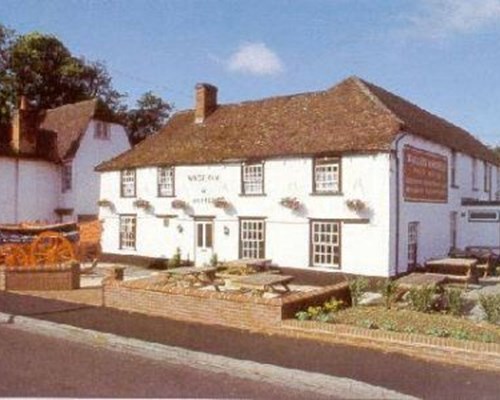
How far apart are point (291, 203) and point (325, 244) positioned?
1.99 meters

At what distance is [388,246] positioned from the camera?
18375mm

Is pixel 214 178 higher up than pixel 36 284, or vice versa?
pixel 214 178

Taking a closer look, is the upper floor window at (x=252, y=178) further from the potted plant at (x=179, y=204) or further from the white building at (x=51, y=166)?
the white building at (x=51, y=166)

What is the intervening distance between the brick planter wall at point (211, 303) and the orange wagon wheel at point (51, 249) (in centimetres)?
821

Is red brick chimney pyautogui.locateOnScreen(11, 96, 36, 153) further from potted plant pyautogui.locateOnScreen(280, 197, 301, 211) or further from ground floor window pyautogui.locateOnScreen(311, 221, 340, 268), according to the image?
ground floor window pyautogui.locateOnScreen(311, 221, 340, 268)

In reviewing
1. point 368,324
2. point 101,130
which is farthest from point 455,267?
point 101,130

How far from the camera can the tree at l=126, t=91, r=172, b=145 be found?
54.2 metres

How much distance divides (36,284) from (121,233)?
10.2 metres

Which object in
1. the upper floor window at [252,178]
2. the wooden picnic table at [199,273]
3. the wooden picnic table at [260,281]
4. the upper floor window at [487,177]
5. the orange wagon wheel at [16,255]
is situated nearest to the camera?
the wooden picnic table at [260,281]

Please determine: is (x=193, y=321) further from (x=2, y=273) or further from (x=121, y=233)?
(x=121, y=233)

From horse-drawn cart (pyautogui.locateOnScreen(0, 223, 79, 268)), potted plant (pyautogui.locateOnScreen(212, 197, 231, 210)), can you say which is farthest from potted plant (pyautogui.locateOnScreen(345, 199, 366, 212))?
horse-drawn cart (pyautogui.locateOnScreen(0, 223, 79, 268))

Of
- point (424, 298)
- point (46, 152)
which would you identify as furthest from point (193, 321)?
point (46, 152)

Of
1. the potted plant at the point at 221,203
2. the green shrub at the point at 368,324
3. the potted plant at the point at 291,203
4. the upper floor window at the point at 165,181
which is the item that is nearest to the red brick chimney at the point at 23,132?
the upper floor window at the point at 165,181

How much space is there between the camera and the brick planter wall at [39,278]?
16.4 metres
